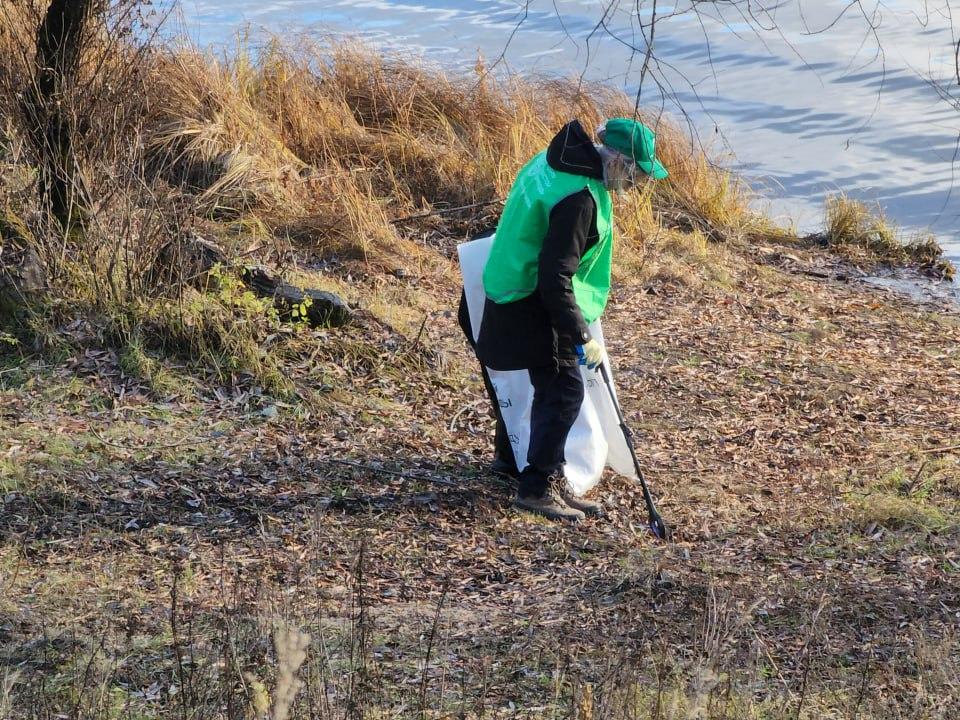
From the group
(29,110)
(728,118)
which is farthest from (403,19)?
(29,110)

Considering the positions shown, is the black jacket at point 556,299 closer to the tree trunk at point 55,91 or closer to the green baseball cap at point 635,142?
the green baseball cap at point 635,142

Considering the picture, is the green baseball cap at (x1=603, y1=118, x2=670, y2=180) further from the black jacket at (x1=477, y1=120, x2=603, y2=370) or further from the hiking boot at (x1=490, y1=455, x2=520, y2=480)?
the hiking boot at (x1=490, y1=455, x2=520, y2=480)

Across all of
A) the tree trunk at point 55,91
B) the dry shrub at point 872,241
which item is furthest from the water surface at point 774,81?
the tree trunk at point 55,91

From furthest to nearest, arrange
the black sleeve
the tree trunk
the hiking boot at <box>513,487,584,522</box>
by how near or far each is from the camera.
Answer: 1. the tree trunk
2. the hiking boot at <box>513,487,584,522</box>
3. the black sleeve

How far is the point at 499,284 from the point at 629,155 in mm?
764

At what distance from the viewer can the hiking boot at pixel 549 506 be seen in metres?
5.34

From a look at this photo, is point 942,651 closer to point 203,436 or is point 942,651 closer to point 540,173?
point 540,173

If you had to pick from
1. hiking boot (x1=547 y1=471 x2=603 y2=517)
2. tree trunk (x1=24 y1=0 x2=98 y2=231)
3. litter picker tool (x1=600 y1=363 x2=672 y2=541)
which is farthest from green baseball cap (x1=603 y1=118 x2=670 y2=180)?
tree trunk (x1=24 y1=0 x2=98 y2=231)

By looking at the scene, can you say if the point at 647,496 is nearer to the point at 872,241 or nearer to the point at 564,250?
the point at 564,250

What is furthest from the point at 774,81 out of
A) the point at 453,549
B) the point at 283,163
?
the point at 453,549

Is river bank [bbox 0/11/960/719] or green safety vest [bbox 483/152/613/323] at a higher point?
green safety vest [bbox 483/152/613/323]

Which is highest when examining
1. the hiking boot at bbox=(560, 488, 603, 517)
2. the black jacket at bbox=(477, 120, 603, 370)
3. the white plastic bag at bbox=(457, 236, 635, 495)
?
the black jacket at bbox=(477, 120, 603, 370)

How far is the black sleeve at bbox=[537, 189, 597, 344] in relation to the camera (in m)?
4.62

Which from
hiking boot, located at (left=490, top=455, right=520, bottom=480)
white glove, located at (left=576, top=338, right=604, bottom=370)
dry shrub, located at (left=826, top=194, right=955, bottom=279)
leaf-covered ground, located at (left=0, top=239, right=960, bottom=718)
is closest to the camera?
leaf-covered ground, located at (left=0, top=239, right=960, bottom=718)
